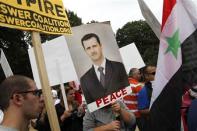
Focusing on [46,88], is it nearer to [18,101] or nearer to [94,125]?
[18,101]

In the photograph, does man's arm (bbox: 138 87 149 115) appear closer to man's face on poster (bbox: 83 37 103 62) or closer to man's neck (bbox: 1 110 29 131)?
man's face on poster (bbox: 83 37 103 62)

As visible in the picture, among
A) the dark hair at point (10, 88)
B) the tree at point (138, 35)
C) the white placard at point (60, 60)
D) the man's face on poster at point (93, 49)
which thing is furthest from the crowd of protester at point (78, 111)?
the tree at point (138, 35)

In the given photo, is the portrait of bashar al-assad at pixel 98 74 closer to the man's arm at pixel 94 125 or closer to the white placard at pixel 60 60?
the man's arm at pixel 94 125

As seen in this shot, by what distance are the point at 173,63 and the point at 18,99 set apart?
1162mm

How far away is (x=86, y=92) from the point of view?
4809 millimetres

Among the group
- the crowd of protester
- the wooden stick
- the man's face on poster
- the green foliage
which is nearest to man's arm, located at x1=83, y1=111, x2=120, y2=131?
the crowd of protester

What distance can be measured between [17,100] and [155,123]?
0.98 metres

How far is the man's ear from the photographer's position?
131 inches

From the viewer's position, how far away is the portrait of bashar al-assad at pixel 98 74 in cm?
481

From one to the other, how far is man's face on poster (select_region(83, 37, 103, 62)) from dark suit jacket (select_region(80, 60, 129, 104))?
0.10 metres

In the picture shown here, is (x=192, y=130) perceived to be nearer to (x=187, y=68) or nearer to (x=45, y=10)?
(x=187, y=68)

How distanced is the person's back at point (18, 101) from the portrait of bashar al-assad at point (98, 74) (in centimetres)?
142

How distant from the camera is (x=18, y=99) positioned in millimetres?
3334

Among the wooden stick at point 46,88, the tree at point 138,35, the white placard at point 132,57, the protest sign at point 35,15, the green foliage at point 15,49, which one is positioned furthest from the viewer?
the tree at point 138,35
